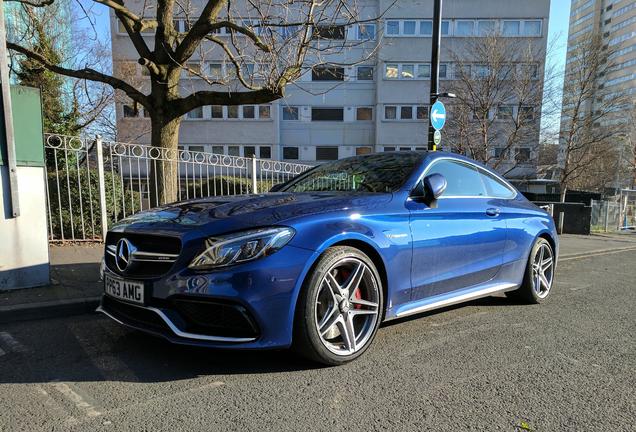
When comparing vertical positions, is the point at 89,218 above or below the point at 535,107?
below

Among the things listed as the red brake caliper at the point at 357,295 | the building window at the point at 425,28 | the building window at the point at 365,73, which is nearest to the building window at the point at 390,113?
the building window at the point at 365,73

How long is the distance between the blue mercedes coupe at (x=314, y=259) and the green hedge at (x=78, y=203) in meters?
5.22

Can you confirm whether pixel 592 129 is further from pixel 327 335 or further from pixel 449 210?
pixel 327 335

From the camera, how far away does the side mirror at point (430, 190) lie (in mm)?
3783

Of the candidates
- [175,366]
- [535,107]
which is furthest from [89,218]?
[535,107]

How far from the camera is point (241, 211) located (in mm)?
3207

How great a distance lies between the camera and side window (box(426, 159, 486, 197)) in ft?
14.1

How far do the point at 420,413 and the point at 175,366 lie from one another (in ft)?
5.52

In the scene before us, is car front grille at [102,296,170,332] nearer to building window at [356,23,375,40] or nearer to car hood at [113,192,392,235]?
car hood at [113,192,392,235]

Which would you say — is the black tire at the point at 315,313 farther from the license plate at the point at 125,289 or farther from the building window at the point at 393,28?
the building window at the point at 393,28

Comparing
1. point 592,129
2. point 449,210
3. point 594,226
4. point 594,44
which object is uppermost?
point 594,44

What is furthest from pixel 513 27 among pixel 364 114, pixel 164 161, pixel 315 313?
pixel 315 313

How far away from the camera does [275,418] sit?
2549 millimetres

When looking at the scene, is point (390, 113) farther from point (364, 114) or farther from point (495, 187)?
point (495, 187)
